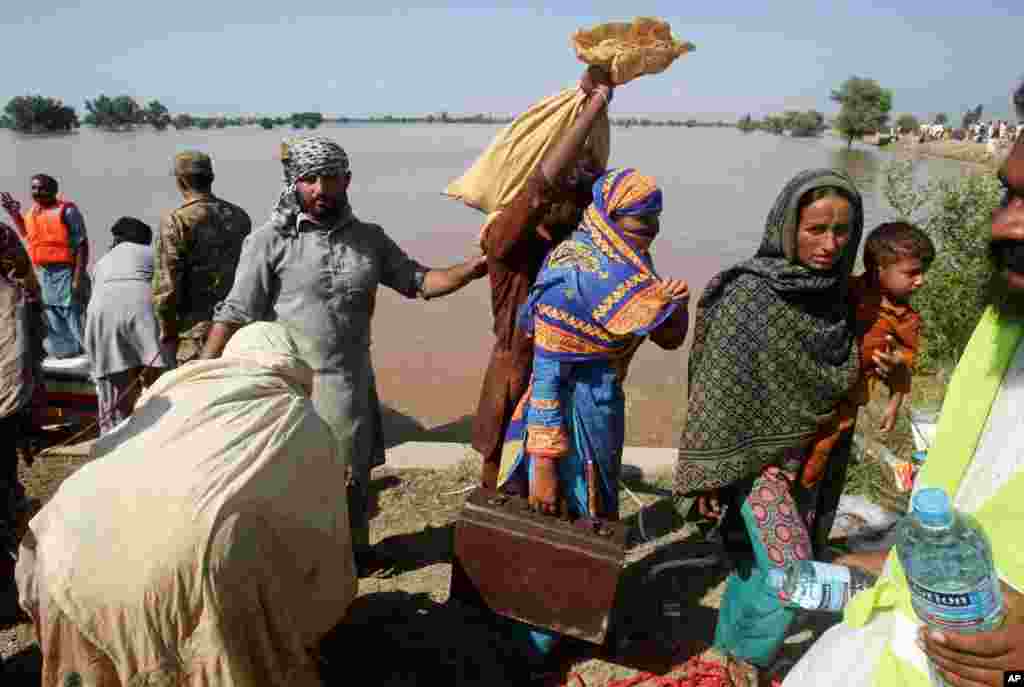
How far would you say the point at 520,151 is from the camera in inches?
99.8

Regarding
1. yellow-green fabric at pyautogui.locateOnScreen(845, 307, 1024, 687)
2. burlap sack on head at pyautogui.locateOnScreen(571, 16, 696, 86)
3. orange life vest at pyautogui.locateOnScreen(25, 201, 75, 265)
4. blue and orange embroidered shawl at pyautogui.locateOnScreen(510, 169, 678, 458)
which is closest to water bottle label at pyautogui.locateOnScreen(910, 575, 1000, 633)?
yellow-green fabric at pyautogui.locateOnScreen(845, 307, 1024, 687)

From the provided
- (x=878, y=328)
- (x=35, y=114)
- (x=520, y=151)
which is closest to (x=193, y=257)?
(x=520, y=151)

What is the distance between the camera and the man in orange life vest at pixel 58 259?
6.23 metres

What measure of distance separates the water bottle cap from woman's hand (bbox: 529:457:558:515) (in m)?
1.39

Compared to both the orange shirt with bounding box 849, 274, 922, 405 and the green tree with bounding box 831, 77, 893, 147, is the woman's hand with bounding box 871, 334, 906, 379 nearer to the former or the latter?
the orange shirt with bounding box 849, 274, 922, 405

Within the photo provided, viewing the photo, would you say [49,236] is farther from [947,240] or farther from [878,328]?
Answer: [947,240]

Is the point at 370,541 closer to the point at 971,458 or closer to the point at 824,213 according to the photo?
the point at 824,213

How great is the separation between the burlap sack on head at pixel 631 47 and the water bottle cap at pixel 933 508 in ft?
5.67

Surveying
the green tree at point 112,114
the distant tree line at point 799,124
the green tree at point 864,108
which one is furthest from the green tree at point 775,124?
the green tree at point 112,114

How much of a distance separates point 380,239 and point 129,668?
1.84 meters

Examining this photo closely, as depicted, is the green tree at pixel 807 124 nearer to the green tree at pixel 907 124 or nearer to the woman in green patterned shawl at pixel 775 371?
the green tree at pixel 907 124

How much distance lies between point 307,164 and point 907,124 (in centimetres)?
8185

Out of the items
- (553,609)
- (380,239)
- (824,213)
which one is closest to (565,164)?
(824,213)

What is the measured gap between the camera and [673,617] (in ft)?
9.88
